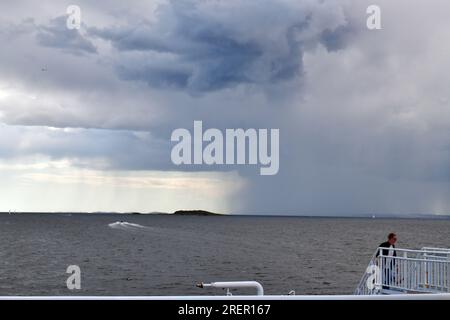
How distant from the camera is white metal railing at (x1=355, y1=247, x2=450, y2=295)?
44.9ft

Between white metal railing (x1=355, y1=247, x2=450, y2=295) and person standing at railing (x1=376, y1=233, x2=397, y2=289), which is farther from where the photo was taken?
person standing at railing (x1=376, y1=233, x2=397, y2=289)

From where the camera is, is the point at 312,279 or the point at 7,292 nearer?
the point at 7,292

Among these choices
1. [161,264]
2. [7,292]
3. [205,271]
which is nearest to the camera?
[7,292]

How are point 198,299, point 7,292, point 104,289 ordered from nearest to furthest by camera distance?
1. point 198,299
2. point 7,292
3. point 104,289

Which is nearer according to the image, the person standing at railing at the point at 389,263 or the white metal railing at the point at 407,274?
the white metal railing at the point at 407,274

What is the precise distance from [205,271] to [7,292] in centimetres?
Result: 2301

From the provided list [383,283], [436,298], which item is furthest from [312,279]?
[436,298]

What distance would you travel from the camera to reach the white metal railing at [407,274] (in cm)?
1368

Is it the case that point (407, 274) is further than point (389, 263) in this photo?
No

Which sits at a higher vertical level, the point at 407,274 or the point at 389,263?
the point at 389,263

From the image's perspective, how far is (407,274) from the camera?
47.2 ft
